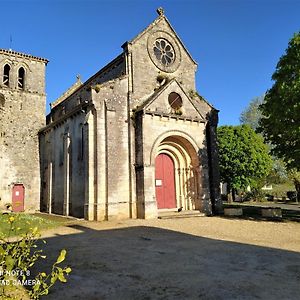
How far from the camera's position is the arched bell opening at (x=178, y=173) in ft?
65.3

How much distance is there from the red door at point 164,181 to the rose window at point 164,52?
6783mm

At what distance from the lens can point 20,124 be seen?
86.6 feet

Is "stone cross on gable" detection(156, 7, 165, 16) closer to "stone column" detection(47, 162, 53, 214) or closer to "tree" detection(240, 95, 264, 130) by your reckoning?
"stone column" detection(47, 162, 53, 214)

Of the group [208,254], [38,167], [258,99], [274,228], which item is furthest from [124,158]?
[258,99]

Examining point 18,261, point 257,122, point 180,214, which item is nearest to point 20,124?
point 180,214

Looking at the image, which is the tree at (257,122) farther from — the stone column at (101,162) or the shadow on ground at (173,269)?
the shadow on ground at (173,269)

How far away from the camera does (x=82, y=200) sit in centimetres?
1806

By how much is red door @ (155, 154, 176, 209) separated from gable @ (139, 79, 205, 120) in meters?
3.16

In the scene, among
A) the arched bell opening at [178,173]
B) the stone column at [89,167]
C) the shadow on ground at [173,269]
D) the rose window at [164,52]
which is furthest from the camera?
the rose window at [164,52]

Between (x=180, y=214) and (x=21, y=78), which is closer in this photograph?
(x=180, y=214)

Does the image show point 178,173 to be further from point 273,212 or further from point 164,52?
point 164,52

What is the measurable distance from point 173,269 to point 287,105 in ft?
36.1

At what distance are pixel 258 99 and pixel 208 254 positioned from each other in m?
51.1

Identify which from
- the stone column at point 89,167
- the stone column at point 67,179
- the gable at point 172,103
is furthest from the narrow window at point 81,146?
the gable at point 172,103
